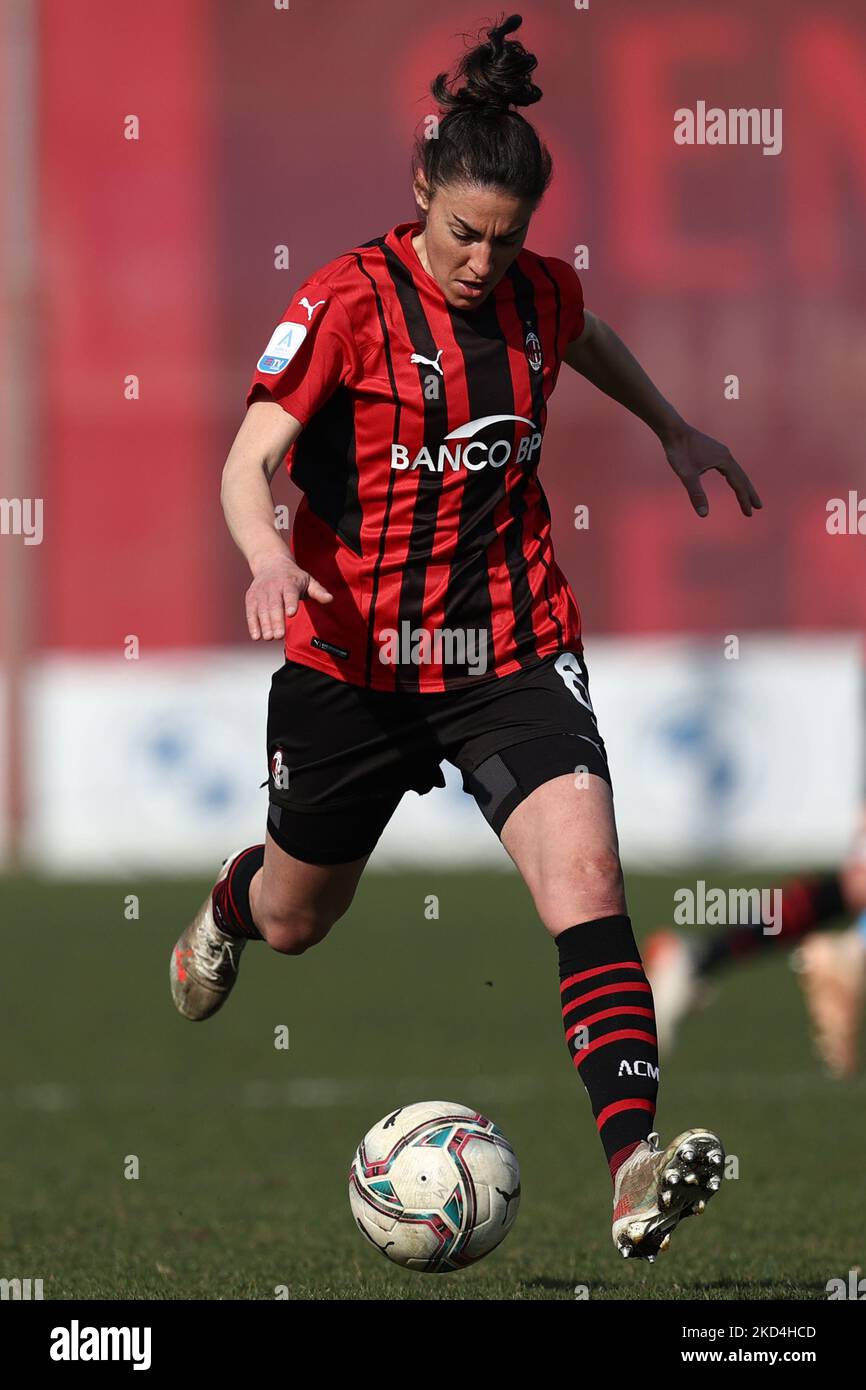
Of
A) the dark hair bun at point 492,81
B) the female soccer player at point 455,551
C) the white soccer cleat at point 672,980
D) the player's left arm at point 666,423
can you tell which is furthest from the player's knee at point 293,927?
the white soccer cleat at point 672,980

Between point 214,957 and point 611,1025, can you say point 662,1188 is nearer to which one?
point 611,1025

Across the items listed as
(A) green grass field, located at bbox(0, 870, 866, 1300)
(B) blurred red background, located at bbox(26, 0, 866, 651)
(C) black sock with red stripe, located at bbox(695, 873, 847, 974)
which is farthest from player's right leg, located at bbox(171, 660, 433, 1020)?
(B) blurred red background, located at bbox(26, 0, 866, 651)

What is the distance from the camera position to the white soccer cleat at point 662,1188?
12.4ft

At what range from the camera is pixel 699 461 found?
5.16 m

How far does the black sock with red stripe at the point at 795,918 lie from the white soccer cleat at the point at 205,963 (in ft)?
9.00

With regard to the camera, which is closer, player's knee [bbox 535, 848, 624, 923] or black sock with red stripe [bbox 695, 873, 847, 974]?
player's knee [bbox 535, 848, 624, 923]

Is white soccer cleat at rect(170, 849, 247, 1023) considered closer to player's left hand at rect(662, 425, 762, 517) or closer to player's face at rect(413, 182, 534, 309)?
player's left hand at rect(662, 425, 762, 517)

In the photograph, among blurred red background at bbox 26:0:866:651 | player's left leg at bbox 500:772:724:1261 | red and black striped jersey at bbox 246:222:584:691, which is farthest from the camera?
blurred red background at bbox 26:0:866:651

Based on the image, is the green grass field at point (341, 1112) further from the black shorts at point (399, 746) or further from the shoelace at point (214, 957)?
the black shorts at point (399, 746)

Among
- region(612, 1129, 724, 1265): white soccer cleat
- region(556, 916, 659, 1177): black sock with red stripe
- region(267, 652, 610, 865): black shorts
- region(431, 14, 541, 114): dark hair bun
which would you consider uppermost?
region(431, 14, 541, 114): dark hair bun

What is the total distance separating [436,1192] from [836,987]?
12.4 feet

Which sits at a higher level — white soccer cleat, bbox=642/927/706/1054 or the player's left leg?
white soccer cleat, bbox=642/927/706/1054

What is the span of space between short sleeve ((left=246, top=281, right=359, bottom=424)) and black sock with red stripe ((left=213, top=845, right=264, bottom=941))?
1.47 m

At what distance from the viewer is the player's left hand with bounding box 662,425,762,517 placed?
5.15 metres
